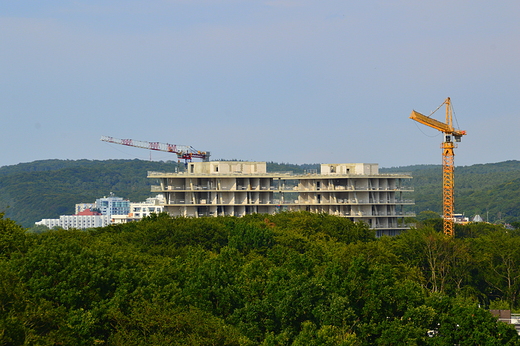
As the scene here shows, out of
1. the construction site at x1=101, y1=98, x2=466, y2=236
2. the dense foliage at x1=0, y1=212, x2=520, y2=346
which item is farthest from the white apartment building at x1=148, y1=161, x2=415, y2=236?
the dense foliage at x1=0, y1=212, x2=520, y2=346

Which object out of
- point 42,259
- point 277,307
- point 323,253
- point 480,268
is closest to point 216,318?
point 277,307

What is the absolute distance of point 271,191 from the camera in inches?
6737

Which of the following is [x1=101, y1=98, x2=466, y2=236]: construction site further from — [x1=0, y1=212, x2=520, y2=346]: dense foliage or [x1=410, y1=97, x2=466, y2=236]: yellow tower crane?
[x1=0, y1=212, x2=520, y2=346]: dense foliage

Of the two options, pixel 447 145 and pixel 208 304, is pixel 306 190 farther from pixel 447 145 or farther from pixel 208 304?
pixel 208 304

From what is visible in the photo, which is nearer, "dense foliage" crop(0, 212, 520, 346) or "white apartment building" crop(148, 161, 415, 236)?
"dense foliage" crop(0, 212, 520, 346)

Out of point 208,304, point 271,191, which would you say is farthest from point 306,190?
point 208,304

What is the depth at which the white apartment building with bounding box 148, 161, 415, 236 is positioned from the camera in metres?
167

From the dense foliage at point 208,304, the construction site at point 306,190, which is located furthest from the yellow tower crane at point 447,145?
the dense foliage at point 208,304

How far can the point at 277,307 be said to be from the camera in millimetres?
67750

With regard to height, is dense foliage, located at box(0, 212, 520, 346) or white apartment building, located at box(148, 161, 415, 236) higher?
white apartment building, located at box(148, 161, 415, 236)

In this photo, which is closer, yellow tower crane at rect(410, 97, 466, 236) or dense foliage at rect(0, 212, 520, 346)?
dense foliage at rect(0, 212, 520, 346)

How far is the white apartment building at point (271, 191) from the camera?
167000 mm

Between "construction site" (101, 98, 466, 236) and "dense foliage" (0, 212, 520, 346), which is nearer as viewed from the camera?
"dense foliage" (0, 212, 520, 346)

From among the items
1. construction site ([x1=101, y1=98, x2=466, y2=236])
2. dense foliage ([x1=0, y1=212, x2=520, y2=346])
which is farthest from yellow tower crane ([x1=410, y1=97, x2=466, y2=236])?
dense foliage ([x1=0, y1=212, x2=520, y2=346])
